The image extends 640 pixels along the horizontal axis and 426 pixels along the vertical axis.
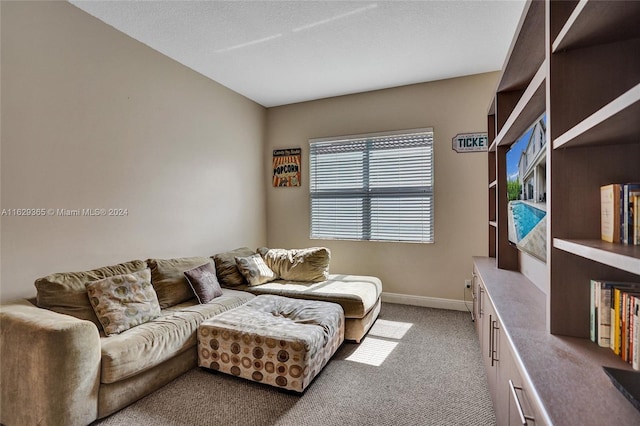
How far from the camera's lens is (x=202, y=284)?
2836 mm

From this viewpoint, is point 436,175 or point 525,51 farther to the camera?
point 436,175

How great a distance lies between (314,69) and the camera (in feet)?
11.2

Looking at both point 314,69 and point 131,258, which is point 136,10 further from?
point 131,258

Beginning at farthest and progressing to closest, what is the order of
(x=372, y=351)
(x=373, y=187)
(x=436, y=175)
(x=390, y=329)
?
(x=373, y=187) < (x=436, y=175) < (x=390, y=329) < (x=372, y=351)

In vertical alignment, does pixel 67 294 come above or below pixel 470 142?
below

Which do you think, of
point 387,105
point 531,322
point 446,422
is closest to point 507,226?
point 531,322

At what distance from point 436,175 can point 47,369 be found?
383cm

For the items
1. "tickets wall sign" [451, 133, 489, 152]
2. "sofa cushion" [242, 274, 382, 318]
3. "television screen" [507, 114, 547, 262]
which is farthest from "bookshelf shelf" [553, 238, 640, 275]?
"tickets wall sign" [451, 133, 489, 152]

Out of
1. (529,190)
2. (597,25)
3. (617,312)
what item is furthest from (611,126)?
(529,190)

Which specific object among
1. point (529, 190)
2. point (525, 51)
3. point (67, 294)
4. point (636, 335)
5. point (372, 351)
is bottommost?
point (372, 351)

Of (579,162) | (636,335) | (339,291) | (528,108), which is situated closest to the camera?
(636,335)

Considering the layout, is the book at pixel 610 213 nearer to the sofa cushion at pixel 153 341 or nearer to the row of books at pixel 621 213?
the row of books at pixel 621 213

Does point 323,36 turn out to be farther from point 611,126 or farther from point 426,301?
point 426,301

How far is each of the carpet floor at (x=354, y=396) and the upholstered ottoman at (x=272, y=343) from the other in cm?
11
